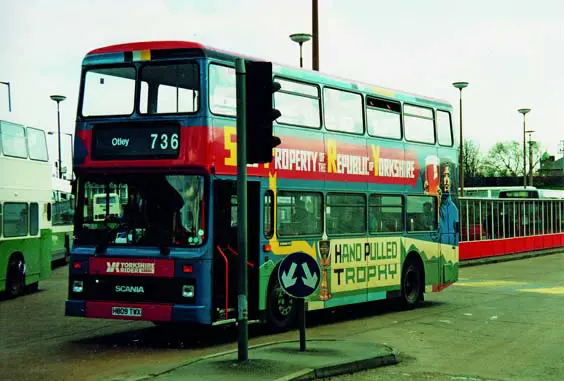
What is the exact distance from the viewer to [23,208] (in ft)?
72.2

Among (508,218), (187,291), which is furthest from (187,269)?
(508,218)

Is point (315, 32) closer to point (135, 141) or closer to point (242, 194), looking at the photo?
point (135, 141)

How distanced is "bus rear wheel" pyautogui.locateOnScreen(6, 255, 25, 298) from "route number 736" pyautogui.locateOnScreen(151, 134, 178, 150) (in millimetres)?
9616

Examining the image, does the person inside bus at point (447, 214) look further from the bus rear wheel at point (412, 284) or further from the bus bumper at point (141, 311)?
the bus bumper at point (141, 311)

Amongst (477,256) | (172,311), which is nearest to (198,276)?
(172,311)

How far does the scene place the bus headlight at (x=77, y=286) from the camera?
13.4 m

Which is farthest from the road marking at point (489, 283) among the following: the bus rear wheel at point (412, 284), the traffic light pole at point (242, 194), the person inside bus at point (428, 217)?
the traffic light pole at point (242, 194)

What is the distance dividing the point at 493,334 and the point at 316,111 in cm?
448

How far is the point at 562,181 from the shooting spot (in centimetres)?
14050

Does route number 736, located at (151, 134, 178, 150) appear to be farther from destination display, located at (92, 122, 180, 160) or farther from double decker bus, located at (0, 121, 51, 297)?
double decker bus, located at (0, 121, 51, 297)

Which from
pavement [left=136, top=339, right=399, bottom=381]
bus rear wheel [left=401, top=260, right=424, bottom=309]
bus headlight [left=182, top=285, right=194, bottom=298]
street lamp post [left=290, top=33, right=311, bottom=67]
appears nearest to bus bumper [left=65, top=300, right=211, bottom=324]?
bus headlight [left=182, top=285, right=194, bottom=298]

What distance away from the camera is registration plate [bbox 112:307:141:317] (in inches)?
512

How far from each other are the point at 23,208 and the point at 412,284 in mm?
9110

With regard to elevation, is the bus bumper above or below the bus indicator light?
below
